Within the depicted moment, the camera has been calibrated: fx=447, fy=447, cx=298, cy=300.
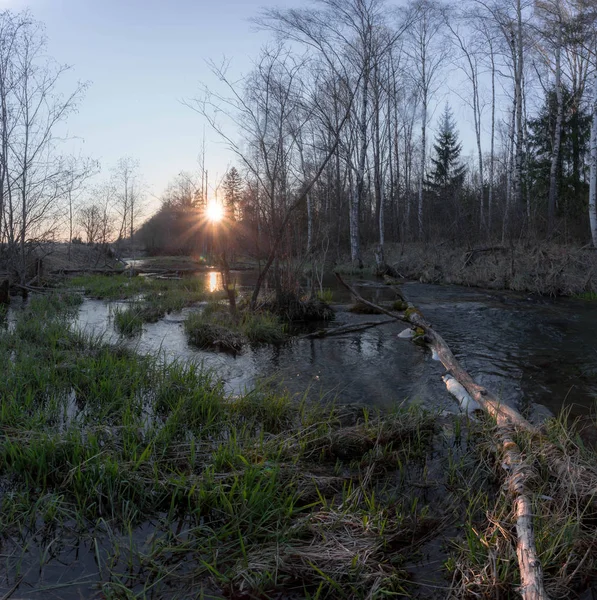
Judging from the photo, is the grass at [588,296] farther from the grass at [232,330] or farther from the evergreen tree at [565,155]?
the evergreen tree at [565,155]

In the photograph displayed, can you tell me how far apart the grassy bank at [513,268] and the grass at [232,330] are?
8750 millimetres

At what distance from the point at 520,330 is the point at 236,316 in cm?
533

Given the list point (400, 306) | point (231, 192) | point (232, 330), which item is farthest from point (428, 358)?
point (231, 192)

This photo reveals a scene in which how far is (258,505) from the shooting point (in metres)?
2.47

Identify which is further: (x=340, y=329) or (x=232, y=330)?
(x=340, y=329)

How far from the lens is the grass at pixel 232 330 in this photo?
7.11 metres

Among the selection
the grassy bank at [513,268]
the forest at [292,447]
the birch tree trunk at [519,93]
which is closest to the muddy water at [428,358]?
the forest at [292,447]

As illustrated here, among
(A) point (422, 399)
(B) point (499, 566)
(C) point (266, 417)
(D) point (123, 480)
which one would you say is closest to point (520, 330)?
(A) point (422, 399)

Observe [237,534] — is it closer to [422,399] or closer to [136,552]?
[136,552]

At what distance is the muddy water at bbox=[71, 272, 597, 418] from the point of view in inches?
197

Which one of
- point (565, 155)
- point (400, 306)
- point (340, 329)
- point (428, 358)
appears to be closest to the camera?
point (428, 358)

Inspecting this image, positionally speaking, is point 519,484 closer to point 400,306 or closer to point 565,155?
point 400,306

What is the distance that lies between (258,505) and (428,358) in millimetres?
4523

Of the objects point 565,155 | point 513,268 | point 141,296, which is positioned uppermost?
point 565,155
